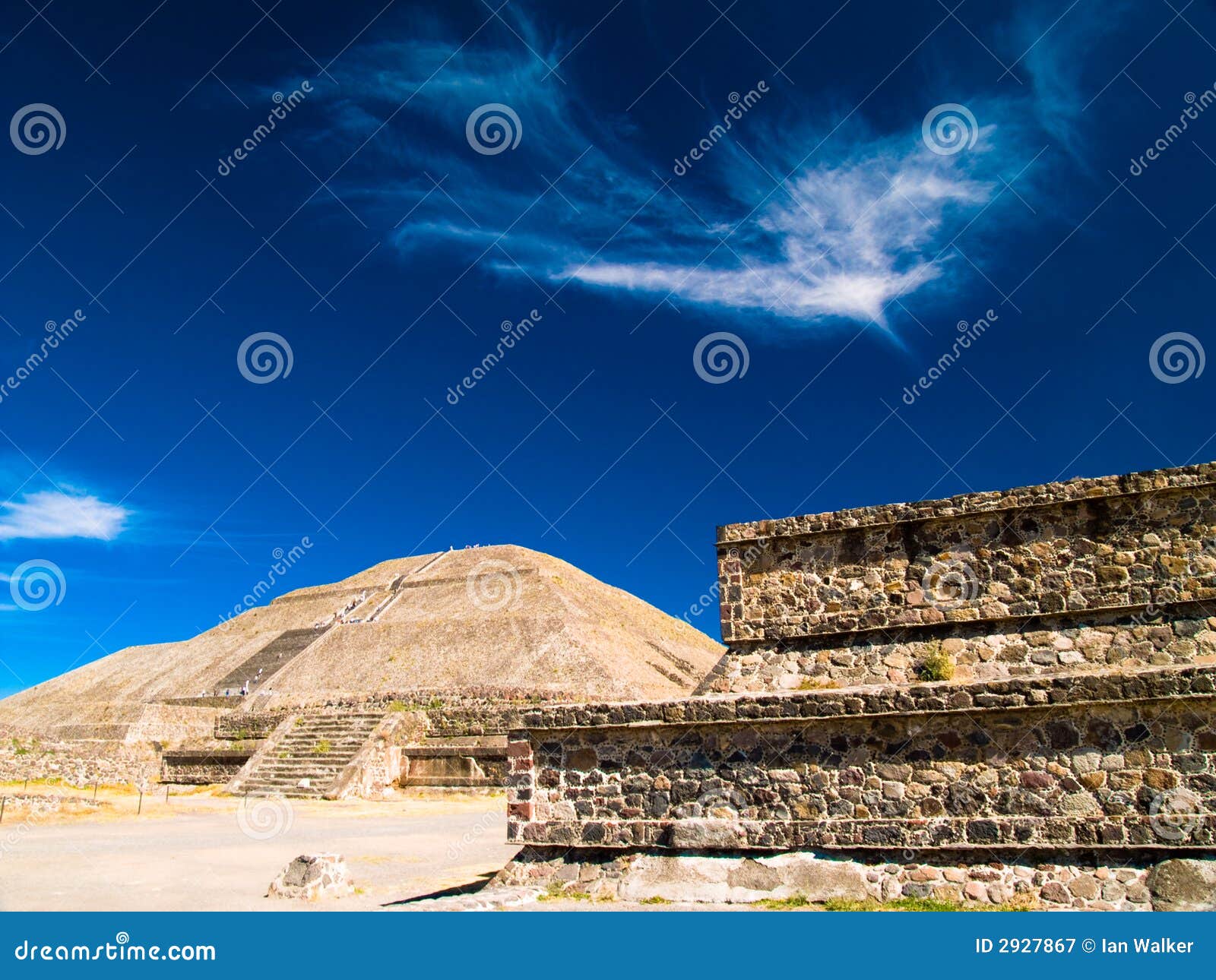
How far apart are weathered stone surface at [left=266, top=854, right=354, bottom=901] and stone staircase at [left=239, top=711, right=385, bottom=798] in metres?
14.4

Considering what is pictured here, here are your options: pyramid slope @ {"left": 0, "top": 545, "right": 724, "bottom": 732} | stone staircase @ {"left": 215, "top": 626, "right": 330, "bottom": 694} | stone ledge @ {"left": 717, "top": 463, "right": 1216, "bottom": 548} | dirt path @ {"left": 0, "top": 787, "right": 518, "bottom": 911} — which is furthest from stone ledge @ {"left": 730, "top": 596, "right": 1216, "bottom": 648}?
stone staircase @ {"left": 215, "top": 626, "right": 330, "bottom": 694}

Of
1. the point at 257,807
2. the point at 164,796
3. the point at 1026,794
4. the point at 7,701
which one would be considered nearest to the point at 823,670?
the point at 1026,794

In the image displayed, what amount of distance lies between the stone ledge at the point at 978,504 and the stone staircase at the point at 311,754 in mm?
16711

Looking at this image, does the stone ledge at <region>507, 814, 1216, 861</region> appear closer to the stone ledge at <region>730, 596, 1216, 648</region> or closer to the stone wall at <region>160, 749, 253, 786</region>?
the stone ledge at <region>730, 596, 1216, 648</region>

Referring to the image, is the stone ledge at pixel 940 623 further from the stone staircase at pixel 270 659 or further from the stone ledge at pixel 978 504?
the stone staircase at pixel 270 659

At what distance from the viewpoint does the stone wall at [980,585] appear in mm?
8711

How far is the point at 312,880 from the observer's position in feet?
28.5

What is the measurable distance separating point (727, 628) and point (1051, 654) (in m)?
3.45

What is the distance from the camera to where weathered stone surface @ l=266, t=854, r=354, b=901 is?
28.3 ft

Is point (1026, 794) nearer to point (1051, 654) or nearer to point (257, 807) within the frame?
point (1051, 654)

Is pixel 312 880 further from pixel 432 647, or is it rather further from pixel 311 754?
pixel 432 647

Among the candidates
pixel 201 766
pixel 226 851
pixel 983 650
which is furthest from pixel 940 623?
pixel 201 766

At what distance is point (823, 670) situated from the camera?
9.71 m

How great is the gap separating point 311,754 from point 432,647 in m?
8.86
